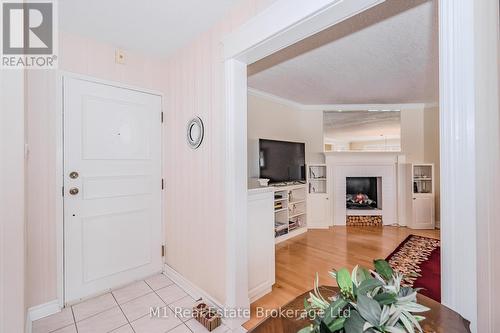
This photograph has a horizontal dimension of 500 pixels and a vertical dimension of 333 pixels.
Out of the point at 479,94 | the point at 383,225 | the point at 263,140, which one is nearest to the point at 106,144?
the point at 263,140

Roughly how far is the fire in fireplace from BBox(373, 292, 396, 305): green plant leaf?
182 inches

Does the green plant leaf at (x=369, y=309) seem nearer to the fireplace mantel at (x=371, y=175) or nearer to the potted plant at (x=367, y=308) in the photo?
the potted plant at (x=367, y=308)

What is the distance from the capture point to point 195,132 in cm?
213

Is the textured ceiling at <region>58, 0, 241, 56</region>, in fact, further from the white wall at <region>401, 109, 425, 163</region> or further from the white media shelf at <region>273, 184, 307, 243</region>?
the white wall at <region>401, 109, 425, 163</region>

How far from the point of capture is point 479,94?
29.2 inches

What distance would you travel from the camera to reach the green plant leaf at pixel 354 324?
48 cm

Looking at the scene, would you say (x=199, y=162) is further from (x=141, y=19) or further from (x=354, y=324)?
(x=354, y=324)

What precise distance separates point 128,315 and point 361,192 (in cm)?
476

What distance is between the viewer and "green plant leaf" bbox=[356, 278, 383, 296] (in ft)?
1.83

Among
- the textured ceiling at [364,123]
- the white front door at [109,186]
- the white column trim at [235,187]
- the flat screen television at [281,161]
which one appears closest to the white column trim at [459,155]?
the white column trim at [235,187]

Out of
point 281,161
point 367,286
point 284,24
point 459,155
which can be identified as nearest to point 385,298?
point 367,286

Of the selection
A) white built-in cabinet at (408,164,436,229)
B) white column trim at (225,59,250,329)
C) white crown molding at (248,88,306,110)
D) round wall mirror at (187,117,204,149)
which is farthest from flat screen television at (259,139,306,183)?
white built-in cabinet at (408,164,436,229)

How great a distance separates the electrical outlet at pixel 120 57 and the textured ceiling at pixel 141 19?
0.25 ft

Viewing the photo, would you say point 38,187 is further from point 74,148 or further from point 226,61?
point 226,61
